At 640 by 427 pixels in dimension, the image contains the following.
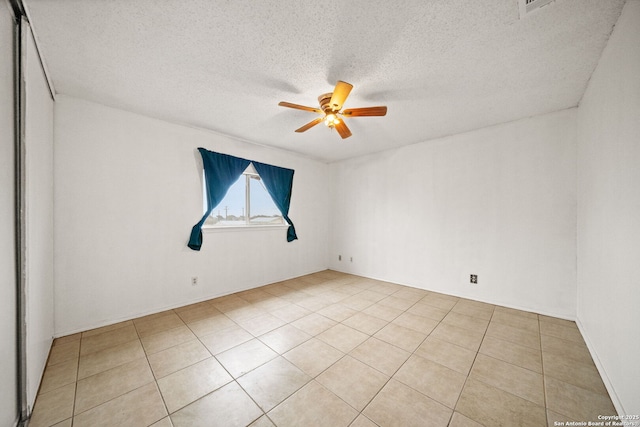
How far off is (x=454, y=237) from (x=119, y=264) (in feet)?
14.8

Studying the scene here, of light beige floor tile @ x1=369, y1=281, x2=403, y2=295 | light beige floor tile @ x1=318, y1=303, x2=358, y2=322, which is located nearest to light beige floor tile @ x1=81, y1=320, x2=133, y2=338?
light beige floor tile @ x1=318, y1=303, x2=358, y2=322

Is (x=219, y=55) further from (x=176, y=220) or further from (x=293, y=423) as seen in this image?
(x=293, y=423)

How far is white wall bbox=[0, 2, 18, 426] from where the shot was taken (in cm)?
114

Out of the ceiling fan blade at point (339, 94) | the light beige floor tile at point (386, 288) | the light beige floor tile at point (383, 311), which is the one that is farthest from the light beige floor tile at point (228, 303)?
the ceiling fan blade at point (339, 94)

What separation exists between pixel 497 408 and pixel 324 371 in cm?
117

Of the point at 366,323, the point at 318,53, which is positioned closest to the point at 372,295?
the point at 366,323

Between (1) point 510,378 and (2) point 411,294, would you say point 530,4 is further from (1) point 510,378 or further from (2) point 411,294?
(2) point 411,294

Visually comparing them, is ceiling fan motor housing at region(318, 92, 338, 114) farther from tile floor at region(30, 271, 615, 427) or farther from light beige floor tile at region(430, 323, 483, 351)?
light beige floor tile at region(430, 323, 483, 351)

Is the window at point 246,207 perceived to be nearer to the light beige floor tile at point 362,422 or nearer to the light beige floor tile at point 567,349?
the light beige floor tile at point 362,422

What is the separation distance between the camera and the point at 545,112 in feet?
9.03

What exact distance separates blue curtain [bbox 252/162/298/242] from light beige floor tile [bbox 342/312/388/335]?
2114 millimetres

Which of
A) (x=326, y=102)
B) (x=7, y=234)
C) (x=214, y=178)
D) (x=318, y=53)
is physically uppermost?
(x=318, y=53)

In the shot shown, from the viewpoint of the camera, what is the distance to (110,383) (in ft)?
5.48

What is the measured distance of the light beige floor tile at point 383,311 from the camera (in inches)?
108
